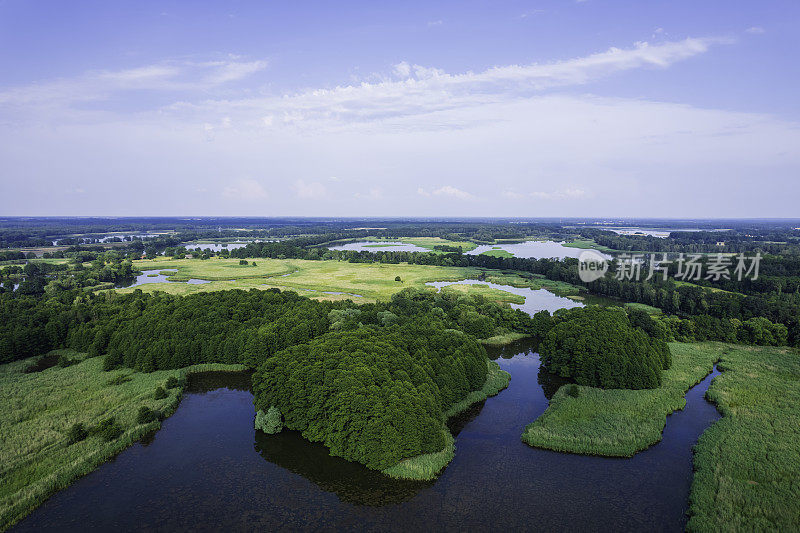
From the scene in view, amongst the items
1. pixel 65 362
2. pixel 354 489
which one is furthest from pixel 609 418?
pixel 65 362

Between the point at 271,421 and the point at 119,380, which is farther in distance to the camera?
the point at 119,380

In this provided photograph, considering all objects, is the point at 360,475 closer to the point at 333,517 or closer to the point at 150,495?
the point at 333,517

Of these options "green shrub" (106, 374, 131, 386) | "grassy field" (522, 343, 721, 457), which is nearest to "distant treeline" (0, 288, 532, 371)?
"green shrub" (106, 374, 131, 386)

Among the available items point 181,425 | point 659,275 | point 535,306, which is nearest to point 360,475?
point 181,425

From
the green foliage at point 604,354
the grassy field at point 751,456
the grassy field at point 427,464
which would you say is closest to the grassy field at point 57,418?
the grassy field at point 427,464

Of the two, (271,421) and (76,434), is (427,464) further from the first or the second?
(76,434)

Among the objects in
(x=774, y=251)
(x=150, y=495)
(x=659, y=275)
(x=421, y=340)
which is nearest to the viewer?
(x=150, y=495)
